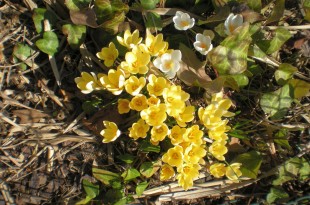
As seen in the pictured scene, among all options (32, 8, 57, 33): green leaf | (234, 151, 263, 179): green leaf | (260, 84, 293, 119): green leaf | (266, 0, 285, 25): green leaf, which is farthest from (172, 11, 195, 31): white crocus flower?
(234, 151, 263, 179): green leaf

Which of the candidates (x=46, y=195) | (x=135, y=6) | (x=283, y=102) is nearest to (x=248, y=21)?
(x=283, y=102)

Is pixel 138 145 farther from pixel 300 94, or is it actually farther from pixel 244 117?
pixel 300 94

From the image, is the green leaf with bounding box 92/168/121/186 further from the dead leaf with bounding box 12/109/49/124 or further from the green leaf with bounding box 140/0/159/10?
the green leaf with bounding box 140/0/159/10

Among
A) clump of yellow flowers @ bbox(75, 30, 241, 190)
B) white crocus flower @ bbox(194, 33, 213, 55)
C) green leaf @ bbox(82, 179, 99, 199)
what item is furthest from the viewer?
green leaf @ bbox(82, 179, 99, 199)

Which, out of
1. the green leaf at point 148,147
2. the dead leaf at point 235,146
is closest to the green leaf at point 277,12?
the dead leaf at point 235,146

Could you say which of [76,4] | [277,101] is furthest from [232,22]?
[76,4]

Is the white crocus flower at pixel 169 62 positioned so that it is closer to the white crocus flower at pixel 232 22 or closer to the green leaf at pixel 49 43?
the white crocus flower at pixel 232 22
